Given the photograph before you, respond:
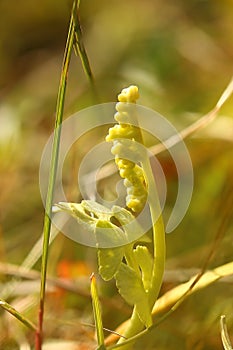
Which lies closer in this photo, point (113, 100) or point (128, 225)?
point (128, 225)

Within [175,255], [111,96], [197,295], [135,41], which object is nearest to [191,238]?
[175,255]

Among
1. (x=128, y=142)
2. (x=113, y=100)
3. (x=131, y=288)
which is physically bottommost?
(x=131, y=288)

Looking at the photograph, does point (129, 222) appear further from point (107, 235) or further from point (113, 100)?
point (113, 100)

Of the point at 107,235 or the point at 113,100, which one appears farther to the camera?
the point at 113,100

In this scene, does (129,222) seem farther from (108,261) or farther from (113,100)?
(113,100)

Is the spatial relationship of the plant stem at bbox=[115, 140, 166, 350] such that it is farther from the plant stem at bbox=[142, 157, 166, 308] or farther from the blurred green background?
the blurred green background

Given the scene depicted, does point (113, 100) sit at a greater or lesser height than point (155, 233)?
greater

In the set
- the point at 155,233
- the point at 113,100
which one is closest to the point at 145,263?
the point at 155,233
